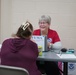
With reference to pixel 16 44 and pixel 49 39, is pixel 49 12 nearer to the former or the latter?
pixel 49 39

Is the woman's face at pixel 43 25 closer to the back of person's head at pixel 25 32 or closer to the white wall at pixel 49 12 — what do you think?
the white wall at pixel 49 12

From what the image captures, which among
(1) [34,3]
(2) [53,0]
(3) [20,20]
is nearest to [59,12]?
(2) [53,0]

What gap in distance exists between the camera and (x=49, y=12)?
353cm

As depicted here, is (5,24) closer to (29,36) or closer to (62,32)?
(62,32)

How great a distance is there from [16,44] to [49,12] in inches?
74.5

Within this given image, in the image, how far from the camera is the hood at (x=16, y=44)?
1.74 meters

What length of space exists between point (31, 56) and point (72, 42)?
1963 mm

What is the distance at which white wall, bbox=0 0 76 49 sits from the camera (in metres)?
3.51

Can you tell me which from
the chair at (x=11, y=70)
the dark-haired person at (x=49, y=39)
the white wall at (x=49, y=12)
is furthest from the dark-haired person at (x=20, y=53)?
the white wall at (x=49, y=12)

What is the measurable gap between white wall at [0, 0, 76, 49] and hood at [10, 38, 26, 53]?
1.75 meters

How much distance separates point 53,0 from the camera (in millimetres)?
3504

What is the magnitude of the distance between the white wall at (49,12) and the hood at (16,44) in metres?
1.75

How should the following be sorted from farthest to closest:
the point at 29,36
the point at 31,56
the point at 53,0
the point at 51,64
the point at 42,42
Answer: the point at 53,0
the point at 51,64
the point at 42,42
the point at 29,36
the point at 31,56

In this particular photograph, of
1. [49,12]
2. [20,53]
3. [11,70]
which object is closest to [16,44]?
[20,53]
